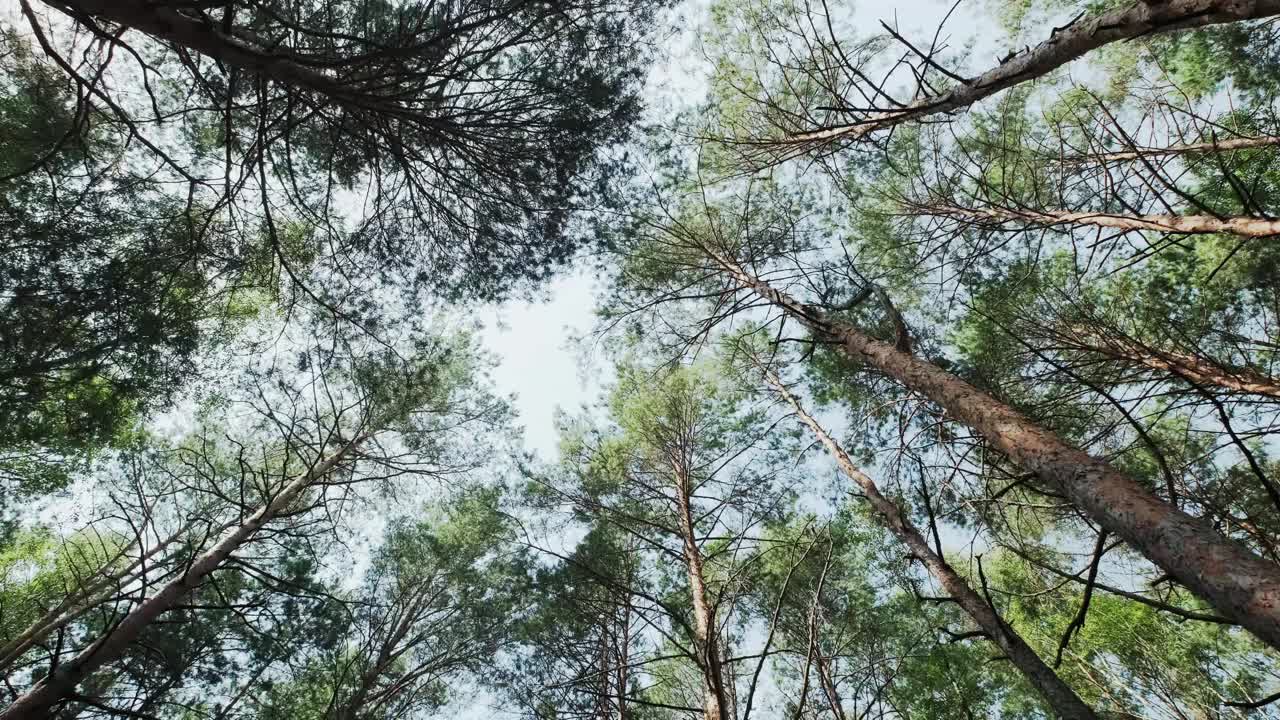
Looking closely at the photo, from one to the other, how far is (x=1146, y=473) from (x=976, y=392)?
5105 millimetres

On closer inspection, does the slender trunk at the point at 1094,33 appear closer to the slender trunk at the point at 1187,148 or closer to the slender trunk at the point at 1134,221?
the slender trunk at the point at 1134,221

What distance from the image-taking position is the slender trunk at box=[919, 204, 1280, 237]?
3182 mm

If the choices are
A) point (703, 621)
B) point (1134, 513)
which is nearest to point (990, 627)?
point (1134, 513)

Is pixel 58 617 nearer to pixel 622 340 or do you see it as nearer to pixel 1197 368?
pixel 622 340

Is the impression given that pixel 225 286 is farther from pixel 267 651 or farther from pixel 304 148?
pixel 267 651

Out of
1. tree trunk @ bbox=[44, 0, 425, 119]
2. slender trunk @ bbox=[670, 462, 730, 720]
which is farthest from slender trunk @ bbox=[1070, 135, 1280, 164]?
tree trunk @ bbox=[44, 0, 425, 119]

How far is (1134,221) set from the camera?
3.68m

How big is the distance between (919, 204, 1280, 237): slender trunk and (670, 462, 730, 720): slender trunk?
3631mm

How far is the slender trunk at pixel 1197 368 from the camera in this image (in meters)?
3.83

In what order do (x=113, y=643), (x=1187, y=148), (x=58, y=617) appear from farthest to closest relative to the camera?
(x=58, y=617) → (x=1187, y=148) → (x=113, y=643)

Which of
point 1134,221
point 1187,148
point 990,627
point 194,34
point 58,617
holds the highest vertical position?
point 1187,148

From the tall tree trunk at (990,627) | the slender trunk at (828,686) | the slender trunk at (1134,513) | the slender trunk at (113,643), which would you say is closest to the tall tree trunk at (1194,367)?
the slender trunk at (1134,513)

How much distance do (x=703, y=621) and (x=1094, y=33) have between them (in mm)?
4589

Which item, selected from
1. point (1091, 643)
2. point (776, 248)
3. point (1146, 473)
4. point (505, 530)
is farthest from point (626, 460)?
point (1091, 643)
